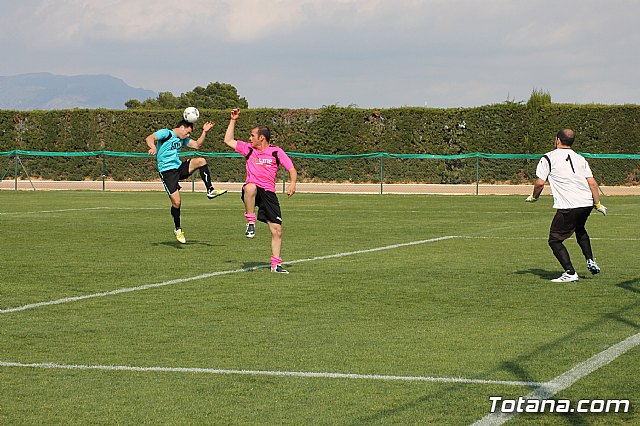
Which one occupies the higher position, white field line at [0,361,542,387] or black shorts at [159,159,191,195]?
black shorts at [159,159,191,195]

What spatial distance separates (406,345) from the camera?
30.7 ft

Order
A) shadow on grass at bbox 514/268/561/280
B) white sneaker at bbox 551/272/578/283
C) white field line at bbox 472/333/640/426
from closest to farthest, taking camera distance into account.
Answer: white field line at bbox 472/333/640/426, white sneaker at bbox 551/272/578/283, shadow on grass at bbox 514/268/561/280

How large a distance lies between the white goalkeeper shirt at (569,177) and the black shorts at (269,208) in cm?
332

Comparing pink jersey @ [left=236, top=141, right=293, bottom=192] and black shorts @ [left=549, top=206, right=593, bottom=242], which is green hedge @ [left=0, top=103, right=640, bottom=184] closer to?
pink jersey @ [left=236, top=141, right=293, bottom=192]

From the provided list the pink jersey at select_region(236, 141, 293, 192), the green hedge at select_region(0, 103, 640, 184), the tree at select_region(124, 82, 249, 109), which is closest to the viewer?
the pink jersey at select_region(236, 141, 293, 192)

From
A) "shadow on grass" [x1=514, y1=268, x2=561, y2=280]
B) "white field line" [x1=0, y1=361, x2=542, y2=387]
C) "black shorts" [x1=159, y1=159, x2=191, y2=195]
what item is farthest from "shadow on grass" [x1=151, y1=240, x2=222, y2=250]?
"white field line" [x1=0, y1=361, x2=542, y2=387]

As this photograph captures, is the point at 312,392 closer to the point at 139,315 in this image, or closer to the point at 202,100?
the point at 139,315

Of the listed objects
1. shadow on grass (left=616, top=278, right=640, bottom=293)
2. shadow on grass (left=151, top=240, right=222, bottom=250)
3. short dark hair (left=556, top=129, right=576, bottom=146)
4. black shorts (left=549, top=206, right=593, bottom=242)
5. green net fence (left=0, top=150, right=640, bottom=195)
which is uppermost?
short dark hair (left=556, top=129, right=576, bottom=146)

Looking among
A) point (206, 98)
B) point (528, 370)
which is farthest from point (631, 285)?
point (206, 98)

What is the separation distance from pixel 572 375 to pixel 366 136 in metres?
42.6

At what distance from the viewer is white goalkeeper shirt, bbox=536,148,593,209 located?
14.1 m

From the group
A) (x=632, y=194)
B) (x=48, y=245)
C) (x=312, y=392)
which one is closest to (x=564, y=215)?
(x=312, y=392)

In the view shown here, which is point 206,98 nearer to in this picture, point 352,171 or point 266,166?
point 352,171

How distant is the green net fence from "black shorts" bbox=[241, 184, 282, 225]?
27.4m
